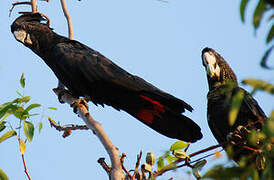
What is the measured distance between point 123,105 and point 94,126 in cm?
100

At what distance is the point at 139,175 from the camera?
77.7 inches

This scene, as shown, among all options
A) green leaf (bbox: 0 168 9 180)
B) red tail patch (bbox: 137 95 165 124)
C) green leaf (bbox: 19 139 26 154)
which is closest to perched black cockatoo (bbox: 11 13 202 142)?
red tail patch (bbox: 137 95 165 124)

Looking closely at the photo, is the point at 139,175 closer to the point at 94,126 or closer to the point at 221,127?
the point at 94,126

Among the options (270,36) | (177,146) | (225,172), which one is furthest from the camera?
(177,146)

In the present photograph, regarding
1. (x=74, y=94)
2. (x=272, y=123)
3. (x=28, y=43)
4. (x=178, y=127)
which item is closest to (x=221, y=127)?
(x=178, y=127)

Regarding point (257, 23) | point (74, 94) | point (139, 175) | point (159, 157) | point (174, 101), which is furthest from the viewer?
point (74, 94)

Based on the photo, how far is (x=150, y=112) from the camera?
3.07 metres

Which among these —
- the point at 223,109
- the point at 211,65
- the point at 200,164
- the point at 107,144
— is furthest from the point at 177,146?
the point at 211,65

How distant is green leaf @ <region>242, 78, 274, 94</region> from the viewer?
1.08 m

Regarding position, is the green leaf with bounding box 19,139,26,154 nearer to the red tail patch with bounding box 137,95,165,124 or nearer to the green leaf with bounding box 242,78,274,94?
the red tail patch with bounding box 137,95,165,124

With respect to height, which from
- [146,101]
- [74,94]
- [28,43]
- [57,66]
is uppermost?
[28,43]

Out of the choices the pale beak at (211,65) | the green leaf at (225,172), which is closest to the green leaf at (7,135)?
the green leaf at (225,172)

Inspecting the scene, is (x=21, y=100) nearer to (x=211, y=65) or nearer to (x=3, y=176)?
(x=3, y=176)

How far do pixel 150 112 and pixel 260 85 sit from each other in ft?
6.57
